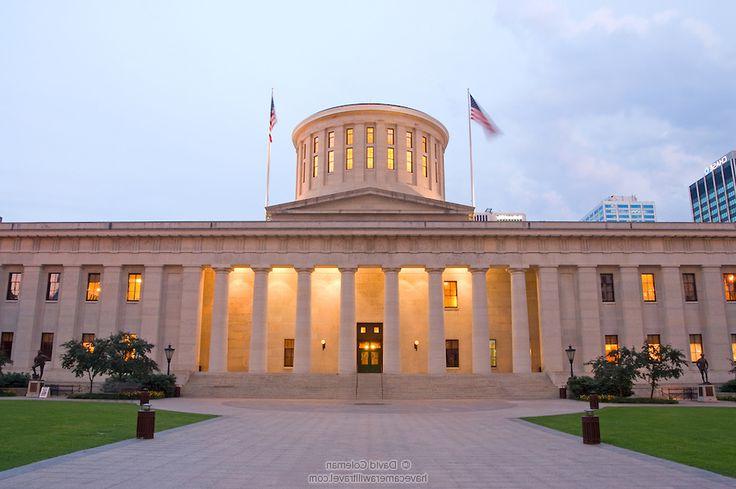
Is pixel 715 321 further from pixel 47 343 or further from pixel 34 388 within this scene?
pixel 47 343

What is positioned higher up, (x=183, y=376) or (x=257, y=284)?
(x=257, y=284)

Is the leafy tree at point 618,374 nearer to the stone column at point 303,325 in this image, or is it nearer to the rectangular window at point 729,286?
the rectangular window at point 729,286

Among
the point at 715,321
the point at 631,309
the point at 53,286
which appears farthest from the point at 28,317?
the point at 715,321

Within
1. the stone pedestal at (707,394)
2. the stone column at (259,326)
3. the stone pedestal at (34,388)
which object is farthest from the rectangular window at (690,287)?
the stone pedestal at (34,388)

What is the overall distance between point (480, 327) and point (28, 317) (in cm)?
3503

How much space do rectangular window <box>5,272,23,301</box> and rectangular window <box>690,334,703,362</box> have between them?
174ft

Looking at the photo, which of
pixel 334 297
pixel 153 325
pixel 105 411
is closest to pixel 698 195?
pixel 334 297

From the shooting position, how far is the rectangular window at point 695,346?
42.1m

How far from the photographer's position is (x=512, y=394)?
121 feet

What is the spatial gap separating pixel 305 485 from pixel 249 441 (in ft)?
20.8

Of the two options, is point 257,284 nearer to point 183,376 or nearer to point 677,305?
point 183,376

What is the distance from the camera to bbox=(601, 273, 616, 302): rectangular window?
4325 cm

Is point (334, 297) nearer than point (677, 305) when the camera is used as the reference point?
No

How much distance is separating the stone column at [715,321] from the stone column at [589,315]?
822 cm
